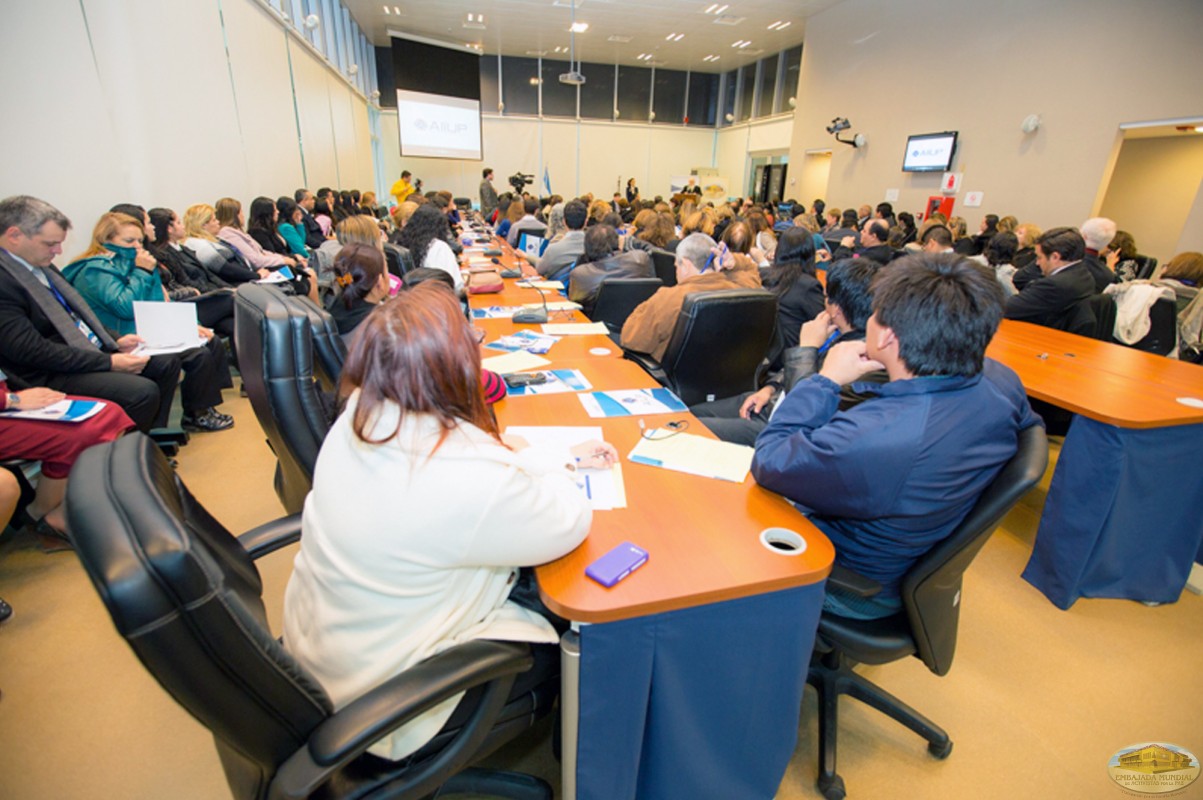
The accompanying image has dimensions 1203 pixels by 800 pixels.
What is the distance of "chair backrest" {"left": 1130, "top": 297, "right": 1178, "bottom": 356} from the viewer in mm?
3382

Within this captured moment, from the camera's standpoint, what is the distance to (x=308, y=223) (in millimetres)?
6434

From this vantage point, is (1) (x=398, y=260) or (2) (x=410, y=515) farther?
(1) (x=398, y=260)

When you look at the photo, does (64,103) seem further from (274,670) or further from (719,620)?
(719,620)

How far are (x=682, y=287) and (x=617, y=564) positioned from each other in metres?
1.95

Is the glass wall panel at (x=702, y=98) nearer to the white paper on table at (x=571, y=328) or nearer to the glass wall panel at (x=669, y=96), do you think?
the glass wall panel at (x=669, y=96)

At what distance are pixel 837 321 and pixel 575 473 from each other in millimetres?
1059

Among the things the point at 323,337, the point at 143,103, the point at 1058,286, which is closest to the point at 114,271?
the point at 143,103

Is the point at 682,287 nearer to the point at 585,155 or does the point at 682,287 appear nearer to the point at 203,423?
the point at 203,423

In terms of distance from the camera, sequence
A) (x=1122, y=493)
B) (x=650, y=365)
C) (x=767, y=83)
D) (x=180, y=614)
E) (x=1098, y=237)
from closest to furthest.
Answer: (x=180, y=614) → (x=1122, y=493) → (x=650, y=365) → (x=1098, y=237) → (x=767, y=83)

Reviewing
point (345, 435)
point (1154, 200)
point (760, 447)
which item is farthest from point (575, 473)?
point (1154, 200)

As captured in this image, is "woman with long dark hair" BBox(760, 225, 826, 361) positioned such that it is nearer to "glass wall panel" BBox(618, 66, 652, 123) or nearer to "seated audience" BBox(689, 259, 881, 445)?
"seated audience" BBox(689, 259, 881, 445)

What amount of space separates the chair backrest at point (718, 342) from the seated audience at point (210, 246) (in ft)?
11.8

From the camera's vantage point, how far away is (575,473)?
1.42 metres

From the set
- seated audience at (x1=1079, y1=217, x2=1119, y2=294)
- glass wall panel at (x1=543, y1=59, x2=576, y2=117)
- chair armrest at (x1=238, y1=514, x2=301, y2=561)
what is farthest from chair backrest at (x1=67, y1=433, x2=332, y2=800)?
glass wall panel at (x1=543, y1=59, x2=576, y2=117)
